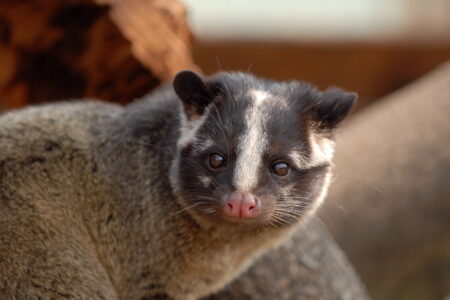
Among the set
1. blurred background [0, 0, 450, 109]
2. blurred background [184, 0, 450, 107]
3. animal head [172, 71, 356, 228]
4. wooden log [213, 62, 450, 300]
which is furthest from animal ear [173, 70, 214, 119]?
blurred background [184, 0, 450, 107]

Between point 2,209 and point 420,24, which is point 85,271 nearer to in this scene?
point 2,209

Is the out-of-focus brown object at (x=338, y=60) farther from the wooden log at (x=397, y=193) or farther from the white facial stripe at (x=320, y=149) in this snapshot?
the white facial stripe at (x=320, y=149)

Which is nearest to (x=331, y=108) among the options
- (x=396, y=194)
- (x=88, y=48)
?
(x=88, y=48)

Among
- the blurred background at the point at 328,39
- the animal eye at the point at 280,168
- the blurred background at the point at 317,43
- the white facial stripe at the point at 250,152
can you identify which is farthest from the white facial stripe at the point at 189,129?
the blurred background at the point at 317,43

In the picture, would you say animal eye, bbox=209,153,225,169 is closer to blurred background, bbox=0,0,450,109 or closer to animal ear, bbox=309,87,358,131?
animal ear, bbox=309,87,358,131

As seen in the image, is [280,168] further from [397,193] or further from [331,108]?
[397,193]

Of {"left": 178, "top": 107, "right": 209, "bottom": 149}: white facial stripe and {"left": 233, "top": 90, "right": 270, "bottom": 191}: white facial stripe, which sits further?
{"left": 178, "top": 107, "right": 209, "bottom": 149}: white facial stripe

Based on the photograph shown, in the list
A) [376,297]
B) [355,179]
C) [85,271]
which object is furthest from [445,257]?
[85,271]
